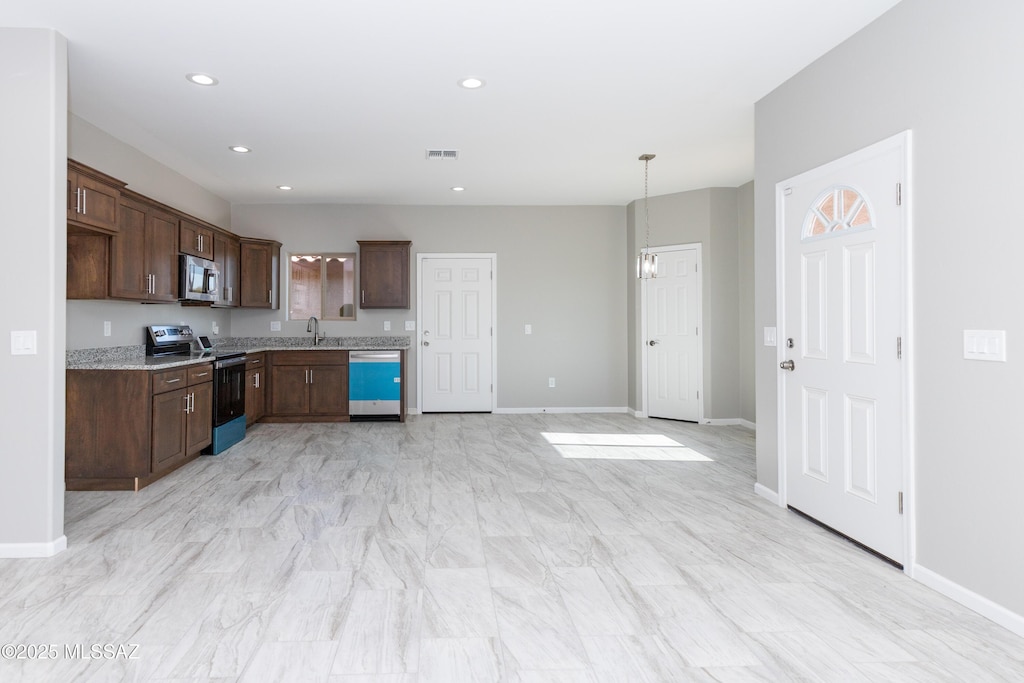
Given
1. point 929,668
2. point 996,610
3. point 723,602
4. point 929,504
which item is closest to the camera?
point 929,668

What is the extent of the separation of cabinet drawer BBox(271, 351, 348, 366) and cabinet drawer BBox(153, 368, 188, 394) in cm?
205

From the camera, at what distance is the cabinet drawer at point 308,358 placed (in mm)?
6477

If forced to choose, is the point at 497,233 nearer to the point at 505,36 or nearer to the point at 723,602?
the point at 505,36

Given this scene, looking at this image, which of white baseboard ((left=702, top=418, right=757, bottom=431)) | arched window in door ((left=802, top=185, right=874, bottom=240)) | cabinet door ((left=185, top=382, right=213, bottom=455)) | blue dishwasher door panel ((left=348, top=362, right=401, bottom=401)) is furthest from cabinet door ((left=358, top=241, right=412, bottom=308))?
arched window in door ((left=802, top=185, right=874, bottom=240))

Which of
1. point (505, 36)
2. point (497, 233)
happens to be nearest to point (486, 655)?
point (505, 36)

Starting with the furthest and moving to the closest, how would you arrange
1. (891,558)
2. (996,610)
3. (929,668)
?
(891,558), (996,610), (929,668)

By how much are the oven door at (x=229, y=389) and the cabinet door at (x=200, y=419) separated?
0.09 meters

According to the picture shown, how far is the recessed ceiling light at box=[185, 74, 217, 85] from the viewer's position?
3465 millimetres

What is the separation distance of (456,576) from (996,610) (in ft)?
6.93

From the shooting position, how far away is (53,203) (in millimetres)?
2828

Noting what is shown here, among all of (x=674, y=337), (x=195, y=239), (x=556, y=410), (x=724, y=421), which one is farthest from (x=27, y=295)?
(x=724, y=421)

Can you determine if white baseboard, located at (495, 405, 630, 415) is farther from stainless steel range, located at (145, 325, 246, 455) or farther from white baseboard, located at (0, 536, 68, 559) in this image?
white baseboard, located at (0, 536, 68, 559)

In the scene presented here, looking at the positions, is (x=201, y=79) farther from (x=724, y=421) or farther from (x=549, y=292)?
(x=724, y=421)

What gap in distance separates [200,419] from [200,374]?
0.37m
